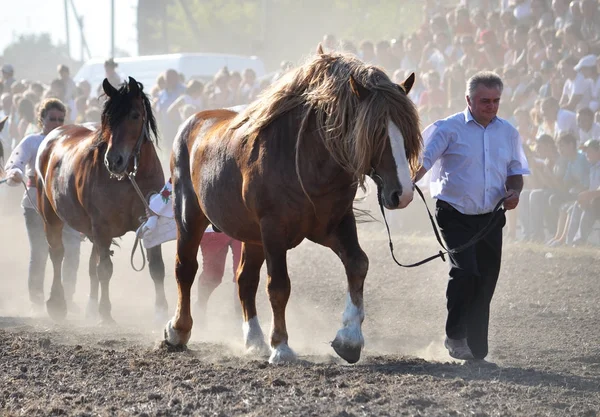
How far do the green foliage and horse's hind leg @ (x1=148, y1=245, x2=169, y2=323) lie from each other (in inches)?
2057

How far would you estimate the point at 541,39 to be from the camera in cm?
1463

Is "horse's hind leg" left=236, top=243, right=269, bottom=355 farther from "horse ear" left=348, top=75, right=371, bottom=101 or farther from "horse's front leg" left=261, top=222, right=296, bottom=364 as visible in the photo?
"horse ear" left=348, top=75, right=371, bottom=101

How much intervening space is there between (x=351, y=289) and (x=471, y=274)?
34.2 inches

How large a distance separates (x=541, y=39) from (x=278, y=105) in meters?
9.34

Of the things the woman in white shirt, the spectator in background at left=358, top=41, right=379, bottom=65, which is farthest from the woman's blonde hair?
the spectator in background at left=358, top=41, right=379, bottom=65

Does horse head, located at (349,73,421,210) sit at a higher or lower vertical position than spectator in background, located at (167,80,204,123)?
lower

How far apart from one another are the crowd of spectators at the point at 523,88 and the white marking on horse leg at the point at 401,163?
4.23 meters

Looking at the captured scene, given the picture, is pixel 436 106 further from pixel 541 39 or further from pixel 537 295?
pixel 537 295

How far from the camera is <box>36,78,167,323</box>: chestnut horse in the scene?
8.66m

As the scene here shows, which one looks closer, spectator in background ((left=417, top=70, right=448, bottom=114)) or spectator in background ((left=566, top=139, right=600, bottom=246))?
spectator in background ((left=566, top=139, right=600, bottom=246))

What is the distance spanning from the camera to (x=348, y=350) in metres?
6.10

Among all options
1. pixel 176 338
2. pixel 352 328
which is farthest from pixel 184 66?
pixel 352 328

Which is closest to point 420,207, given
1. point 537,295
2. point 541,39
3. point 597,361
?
point 541,39

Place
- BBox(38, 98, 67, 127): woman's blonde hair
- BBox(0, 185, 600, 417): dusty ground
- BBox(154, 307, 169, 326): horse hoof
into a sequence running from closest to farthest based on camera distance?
BBox(0, 185, 600, 417): dusty ground
BBox(154, 307, 169, 326): horse hoof
BBox(38, 98, 67, 127): woman's blonde hair
